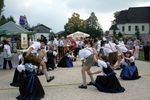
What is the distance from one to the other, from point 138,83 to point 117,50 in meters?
5.21

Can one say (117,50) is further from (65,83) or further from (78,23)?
(78,23)

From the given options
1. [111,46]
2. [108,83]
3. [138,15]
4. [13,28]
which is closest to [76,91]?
[108,83]

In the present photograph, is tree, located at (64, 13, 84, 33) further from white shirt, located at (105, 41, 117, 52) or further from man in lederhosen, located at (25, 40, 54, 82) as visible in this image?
man in lederhosen, located at (25, 40, 54, 82)

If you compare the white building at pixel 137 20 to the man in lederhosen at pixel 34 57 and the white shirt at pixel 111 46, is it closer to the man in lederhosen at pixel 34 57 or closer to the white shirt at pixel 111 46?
the white shirt at pixel 111 46

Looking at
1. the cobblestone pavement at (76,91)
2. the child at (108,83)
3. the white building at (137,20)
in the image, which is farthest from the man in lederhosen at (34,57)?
the white building at (137,20)

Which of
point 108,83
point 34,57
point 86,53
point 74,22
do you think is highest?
point 74,22

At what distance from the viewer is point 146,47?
27.9 m

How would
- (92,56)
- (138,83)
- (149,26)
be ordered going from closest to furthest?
(92,56) → (138,83) → (149,26)

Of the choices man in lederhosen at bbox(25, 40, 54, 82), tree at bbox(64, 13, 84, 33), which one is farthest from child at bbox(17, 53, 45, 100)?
tree at bbox(64, 13, 84, 33)

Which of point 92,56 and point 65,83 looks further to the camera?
point 65,83

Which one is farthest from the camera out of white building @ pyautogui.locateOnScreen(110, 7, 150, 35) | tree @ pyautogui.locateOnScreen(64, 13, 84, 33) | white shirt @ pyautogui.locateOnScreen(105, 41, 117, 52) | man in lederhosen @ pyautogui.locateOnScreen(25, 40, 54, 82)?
white building @ pyautogui.locateOnScreen(110, 7, 150, 35)

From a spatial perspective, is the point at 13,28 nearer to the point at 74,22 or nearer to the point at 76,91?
the point at 76,91

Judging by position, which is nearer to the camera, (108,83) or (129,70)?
(108,83)

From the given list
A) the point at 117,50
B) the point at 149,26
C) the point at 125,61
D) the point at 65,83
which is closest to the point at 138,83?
the point at 125,61
